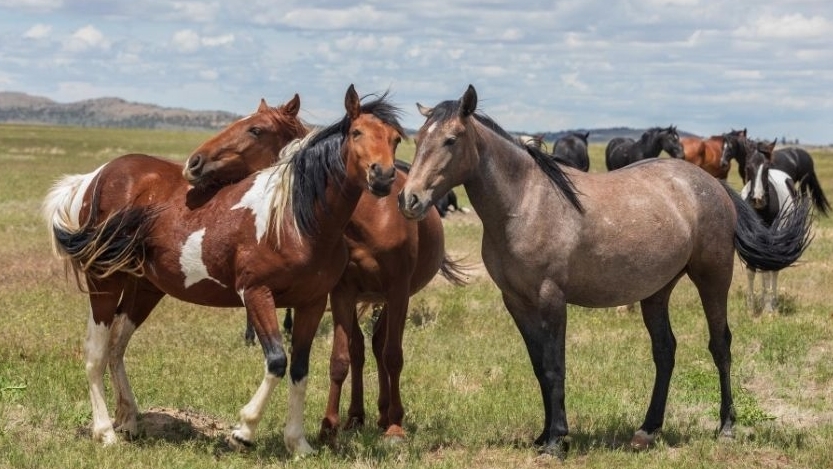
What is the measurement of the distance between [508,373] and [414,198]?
3.97m

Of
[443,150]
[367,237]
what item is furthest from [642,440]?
[443,150]

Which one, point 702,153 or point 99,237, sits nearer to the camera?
point 99,237

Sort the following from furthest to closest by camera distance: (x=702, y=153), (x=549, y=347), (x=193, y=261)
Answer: (x=702, y=153) → (x=193, y=261) → (x=549, y=347)

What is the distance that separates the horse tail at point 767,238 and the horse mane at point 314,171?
285 centimetres

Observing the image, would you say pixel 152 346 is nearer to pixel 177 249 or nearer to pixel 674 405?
pixel 177 249

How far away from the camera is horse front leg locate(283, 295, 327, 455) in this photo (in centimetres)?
727

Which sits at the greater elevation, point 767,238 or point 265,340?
point 767,238

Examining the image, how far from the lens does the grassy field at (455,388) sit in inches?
290

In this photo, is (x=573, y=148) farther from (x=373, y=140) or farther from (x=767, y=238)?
(x=373, y=140)

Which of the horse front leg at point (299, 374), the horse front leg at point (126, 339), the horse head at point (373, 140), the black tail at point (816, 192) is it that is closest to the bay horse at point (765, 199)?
the black tail at point (816, 192)

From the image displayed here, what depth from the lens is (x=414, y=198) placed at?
22.2 ft

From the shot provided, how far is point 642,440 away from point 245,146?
3600 mm

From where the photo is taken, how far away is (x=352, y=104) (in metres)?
7.23

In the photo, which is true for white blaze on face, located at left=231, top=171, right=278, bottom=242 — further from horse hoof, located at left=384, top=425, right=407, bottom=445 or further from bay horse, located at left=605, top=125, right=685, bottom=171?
bay horse, located at left=605, top=125, right=685, bottom=171
